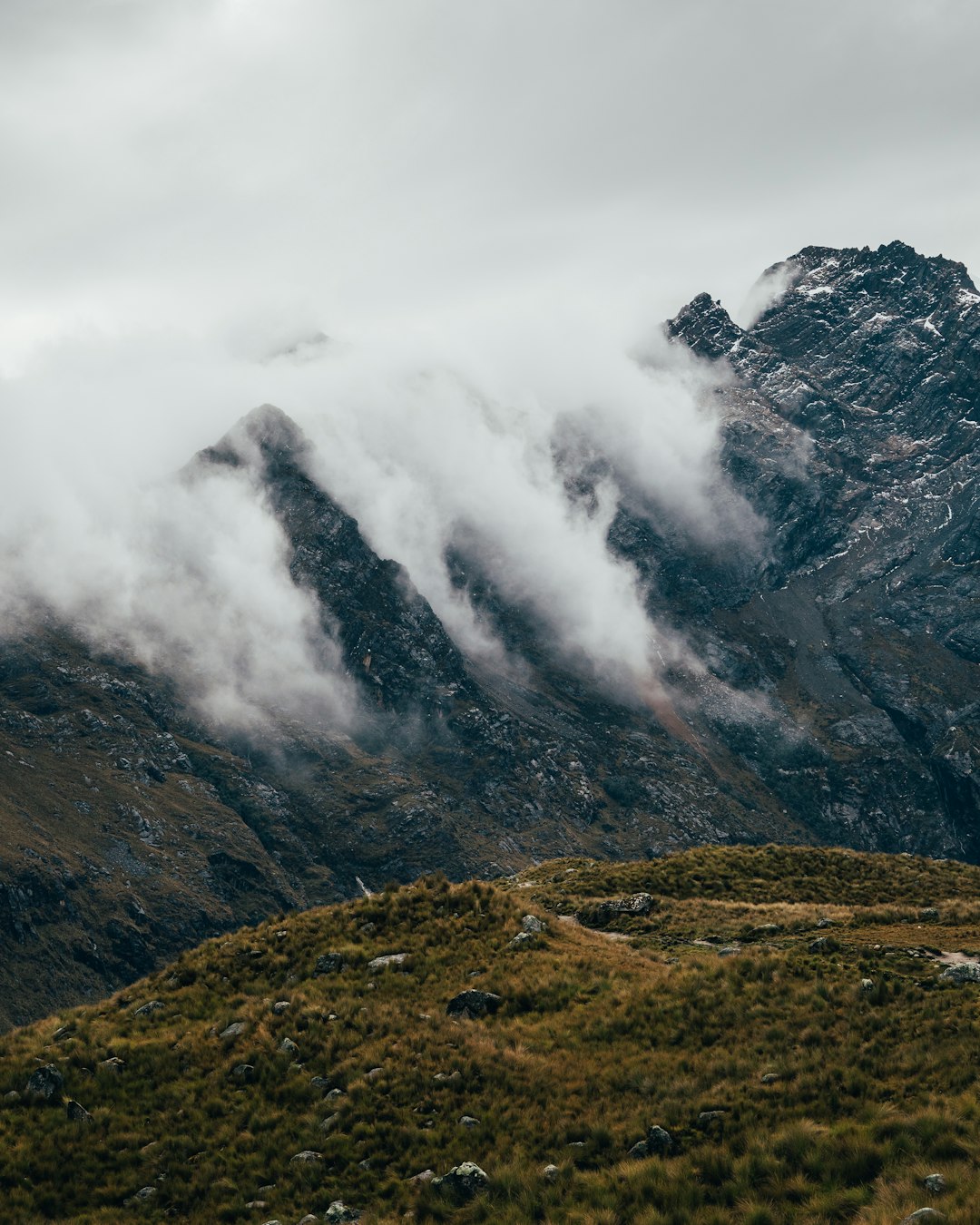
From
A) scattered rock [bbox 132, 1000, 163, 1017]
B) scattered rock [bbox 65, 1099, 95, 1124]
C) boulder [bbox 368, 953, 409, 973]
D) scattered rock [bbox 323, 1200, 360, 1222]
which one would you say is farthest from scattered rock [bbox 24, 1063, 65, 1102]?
boulder [bbox 368, 953, 409, 973]

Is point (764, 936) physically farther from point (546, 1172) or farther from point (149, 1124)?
point (149, 1124)

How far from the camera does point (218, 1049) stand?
35.4 m

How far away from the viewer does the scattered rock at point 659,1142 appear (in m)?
26.8

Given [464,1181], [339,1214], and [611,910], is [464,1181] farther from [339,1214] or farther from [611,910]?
[611,910]

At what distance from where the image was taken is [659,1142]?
88.5 feet

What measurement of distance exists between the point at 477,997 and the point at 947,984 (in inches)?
619

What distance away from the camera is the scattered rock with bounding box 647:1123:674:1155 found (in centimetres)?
2675

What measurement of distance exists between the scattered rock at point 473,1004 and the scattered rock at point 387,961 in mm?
4115

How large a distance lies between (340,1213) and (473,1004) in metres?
10.3

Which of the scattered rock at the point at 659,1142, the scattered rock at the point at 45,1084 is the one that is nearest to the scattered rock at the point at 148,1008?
the scattered rock at the point at 45,1084

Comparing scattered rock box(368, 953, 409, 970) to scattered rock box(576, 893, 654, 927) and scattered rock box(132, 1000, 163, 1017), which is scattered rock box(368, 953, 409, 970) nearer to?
scattered rock box(132, 1000, 163, 1017)

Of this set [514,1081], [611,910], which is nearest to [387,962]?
[514,1081]

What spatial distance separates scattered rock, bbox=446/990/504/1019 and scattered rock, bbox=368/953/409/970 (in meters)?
4.12

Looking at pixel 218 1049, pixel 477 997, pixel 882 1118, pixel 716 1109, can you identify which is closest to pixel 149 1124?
pixel 218 1049
